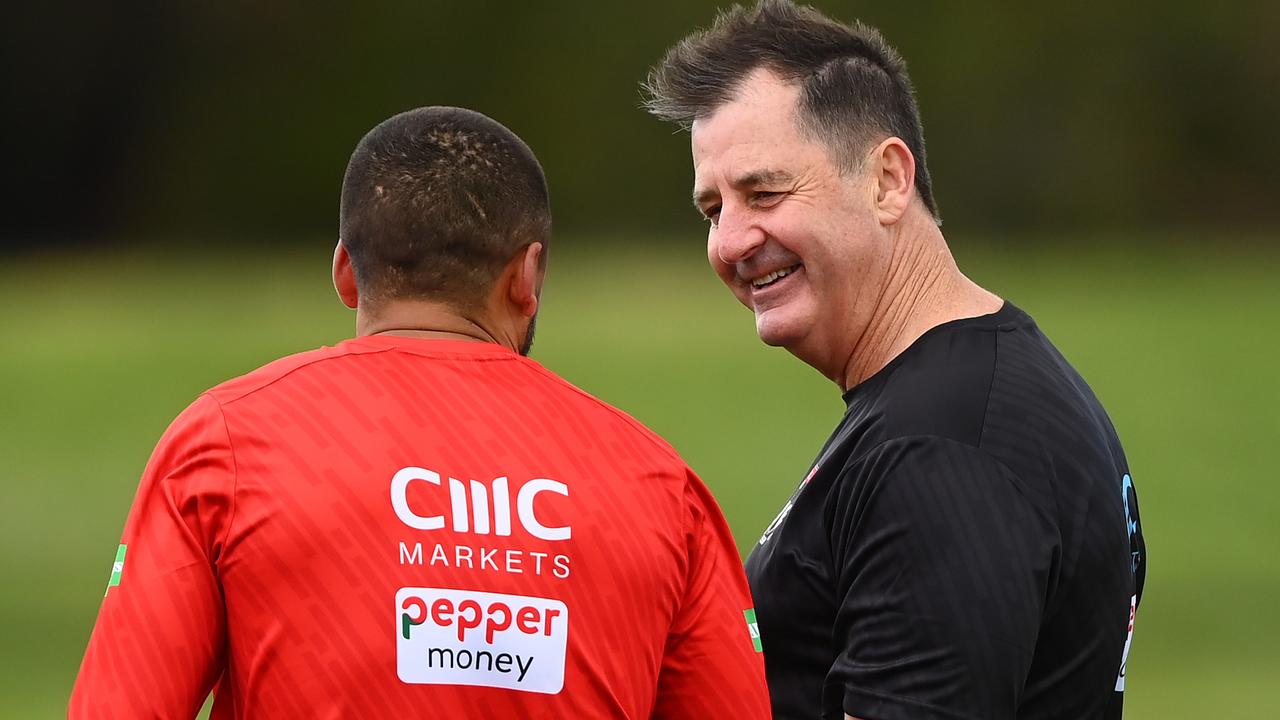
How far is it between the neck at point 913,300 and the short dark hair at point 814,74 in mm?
122

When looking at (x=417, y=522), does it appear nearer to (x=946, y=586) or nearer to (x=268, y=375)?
(x=268, y=375)

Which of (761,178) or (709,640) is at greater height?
(761,178)

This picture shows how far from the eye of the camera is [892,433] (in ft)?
8.78

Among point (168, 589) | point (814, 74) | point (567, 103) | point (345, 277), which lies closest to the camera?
point (168, 589)

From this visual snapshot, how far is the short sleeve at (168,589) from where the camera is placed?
235cm

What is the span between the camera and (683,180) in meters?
37.1

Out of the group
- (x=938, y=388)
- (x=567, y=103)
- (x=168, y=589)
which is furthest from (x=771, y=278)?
A: (x=567, y=103)

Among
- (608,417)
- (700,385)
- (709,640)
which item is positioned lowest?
(700,385)

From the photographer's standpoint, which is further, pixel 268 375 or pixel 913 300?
pixel 913 300

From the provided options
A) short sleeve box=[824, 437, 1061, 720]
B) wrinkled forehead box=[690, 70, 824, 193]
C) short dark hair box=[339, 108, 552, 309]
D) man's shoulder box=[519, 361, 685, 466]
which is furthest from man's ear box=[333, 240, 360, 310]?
short sleeve box=[824, 437, 1061, 720]

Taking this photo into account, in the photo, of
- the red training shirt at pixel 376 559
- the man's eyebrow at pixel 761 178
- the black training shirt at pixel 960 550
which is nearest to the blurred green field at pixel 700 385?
the black training shirt at pixel 960 550

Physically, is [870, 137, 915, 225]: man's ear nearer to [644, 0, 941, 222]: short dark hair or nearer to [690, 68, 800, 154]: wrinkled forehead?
[644, 0, 941, 222]: short dark hair

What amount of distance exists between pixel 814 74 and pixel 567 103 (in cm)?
3648

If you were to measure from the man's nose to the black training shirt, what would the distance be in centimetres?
35
